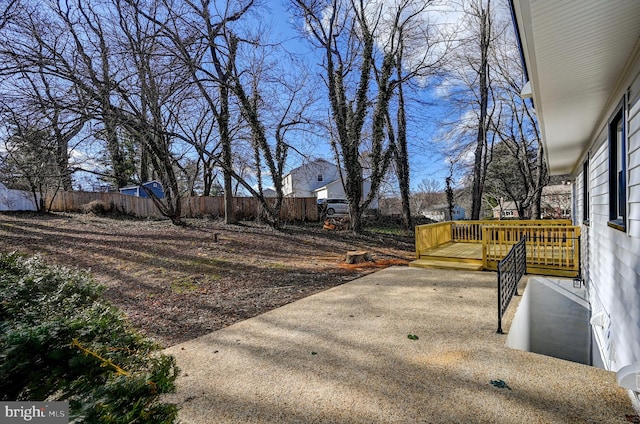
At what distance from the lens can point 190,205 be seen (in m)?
15.7

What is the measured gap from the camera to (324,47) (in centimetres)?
1208

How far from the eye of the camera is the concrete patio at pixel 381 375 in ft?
6.80

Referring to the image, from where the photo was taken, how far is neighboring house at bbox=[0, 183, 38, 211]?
12.9m

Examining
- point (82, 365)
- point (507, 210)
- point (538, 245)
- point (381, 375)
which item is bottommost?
point (381, 375)

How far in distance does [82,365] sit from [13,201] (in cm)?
1703

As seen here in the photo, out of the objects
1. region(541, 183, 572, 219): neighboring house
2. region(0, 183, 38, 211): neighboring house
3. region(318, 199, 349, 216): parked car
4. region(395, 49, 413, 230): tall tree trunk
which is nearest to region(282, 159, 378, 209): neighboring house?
region(318, 199, 349, 216): parked car

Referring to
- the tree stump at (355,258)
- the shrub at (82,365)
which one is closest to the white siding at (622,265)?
the shrub at (82,365)

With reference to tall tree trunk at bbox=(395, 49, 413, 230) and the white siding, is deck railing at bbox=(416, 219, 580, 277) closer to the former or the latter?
the white siding

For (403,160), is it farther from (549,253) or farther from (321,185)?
(321,185)

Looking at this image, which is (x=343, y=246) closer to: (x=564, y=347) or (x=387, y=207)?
(x=564, y=347)

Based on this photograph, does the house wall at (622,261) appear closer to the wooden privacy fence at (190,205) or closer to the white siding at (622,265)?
the white siding at (622,265)

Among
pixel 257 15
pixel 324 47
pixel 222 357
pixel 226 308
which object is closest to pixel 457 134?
pixel 324 47

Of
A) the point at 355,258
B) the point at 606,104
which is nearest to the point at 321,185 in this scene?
the point at 355,258

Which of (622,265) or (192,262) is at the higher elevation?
(622,265)
